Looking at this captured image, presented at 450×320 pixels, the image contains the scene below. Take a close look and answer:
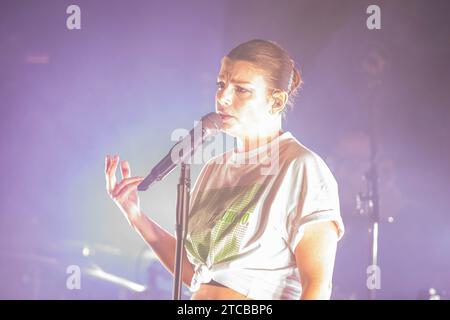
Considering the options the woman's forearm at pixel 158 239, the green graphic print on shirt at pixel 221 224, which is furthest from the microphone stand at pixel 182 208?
the woman's forearm at pixel 158 239

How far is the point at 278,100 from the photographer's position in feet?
6.06

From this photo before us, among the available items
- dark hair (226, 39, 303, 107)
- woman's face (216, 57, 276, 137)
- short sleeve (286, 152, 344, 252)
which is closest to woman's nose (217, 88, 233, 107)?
woman's face (216, 57, 276, 137)

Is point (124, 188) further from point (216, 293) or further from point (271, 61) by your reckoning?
point (271, 61)

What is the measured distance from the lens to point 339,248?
2637 millimetres

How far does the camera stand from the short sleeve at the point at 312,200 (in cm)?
155

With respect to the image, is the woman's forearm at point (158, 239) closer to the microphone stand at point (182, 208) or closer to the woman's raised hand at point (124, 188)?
the woman's raised hand at point (124, 188)

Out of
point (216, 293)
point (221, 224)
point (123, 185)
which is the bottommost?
point (216, 293)

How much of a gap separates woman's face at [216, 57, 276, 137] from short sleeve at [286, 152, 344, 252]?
0.25 metres

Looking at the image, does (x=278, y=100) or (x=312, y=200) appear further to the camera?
(x=278, y=100)

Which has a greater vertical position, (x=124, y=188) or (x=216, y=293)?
(x=124, y=188)

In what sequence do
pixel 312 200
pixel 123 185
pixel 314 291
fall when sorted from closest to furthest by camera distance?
pixel 314 291, pixel 312 200, pixel 123 185

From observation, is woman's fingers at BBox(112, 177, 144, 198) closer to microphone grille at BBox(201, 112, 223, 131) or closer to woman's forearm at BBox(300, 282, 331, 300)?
microphone grille at BBox(201, 112, 223, 131)

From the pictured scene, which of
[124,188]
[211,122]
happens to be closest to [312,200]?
[211,122]

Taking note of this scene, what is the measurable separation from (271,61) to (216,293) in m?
0.73
